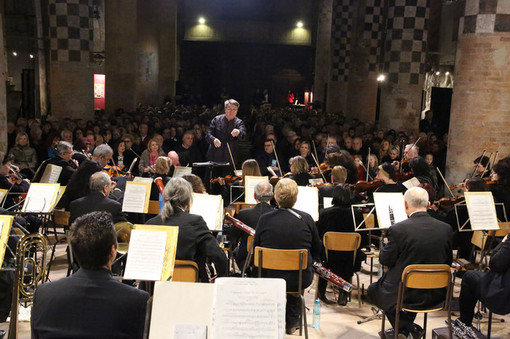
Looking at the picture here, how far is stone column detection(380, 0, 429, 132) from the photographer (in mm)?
16500

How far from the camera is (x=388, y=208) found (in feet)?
20.5

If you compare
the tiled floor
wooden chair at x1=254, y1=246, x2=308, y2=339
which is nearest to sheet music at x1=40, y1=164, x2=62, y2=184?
the tiled floor

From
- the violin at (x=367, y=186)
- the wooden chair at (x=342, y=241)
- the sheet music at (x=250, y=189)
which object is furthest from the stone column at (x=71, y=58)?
the wooden chair at (x=342, y=241)

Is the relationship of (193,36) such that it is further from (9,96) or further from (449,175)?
(449,175)

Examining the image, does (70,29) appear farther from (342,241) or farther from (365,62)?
(365,62)

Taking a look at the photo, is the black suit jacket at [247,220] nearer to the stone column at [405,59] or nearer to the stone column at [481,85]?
the stone column at [481,85]

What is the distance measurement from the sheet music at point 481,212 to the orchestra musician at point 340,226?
1.23m

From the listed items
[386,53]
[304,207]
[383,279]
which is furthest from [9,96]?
[383,279]

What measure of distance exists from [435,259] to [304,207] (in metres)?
1.89

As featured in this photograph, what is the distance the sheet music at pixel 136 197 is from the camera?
671 cm

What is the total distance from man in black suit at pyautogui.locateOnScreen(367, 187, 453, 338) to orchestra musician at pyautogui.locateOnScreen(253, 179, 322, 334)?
26.1 inches

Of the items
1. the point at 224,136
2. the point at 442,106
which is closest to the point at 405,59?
the point at 442,106

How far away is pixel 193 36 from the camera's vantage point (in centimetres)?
3709

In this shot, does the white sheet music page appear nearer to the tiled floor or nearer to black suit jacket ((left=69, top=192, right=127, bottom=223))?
black suit jacket ((left=69, top=192, right=127, bottom=223))
